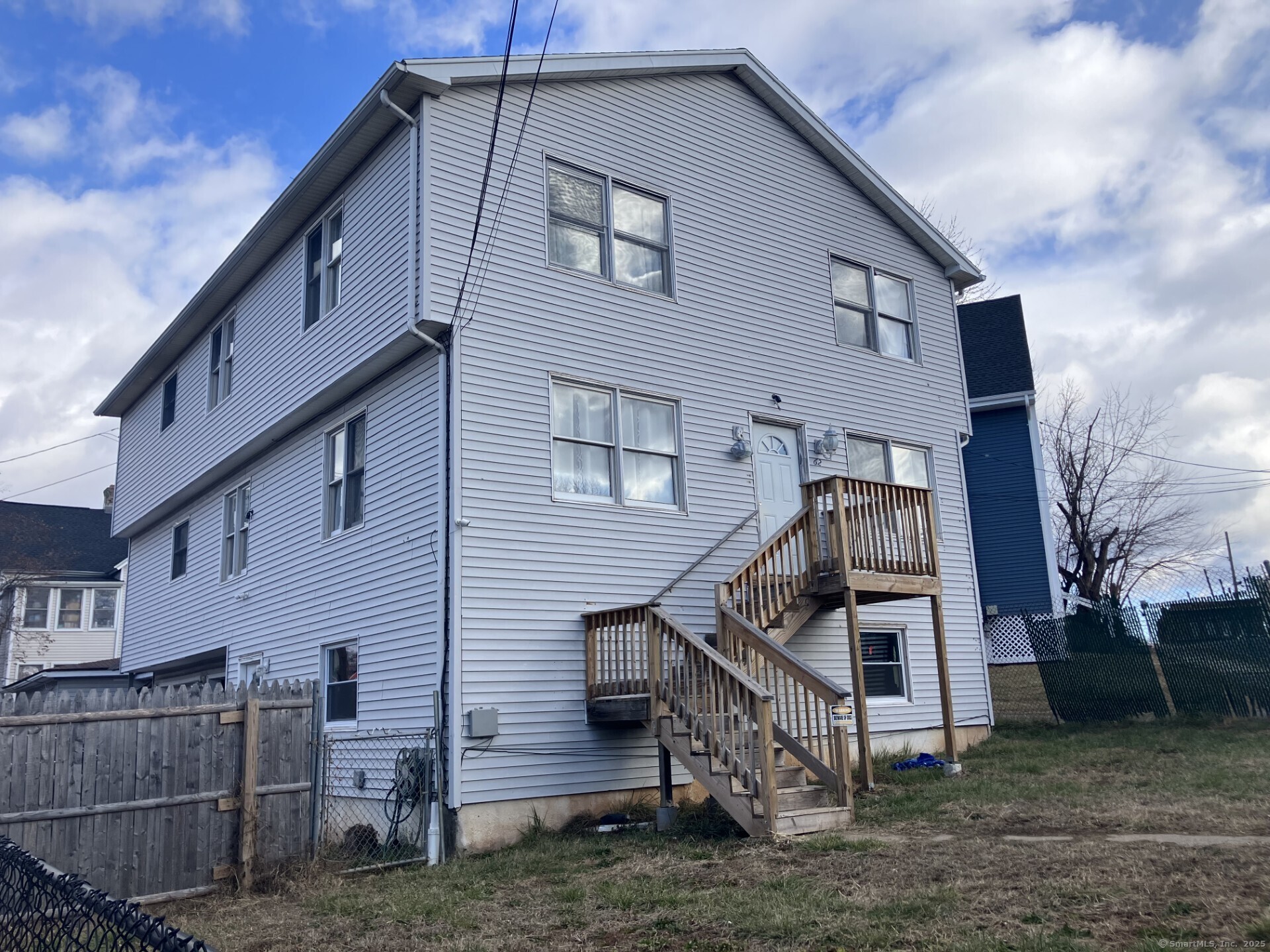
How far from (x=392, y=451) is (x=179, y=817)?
4.82 meters

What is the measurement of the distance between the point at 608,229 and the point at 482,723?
6.33 m

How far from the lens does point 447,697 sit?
34.2ft

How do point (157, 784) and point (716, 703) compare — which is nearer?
point (157, 784)

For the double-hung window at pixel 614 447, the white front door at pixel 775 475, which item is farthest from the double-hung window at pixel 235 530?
the white front door at pixel 775 475

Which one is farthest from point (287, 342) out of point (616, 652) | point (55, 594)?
point (55, 594)

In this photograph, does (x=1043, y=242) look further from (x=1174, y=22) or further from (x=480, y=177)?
(x=480, y=177)

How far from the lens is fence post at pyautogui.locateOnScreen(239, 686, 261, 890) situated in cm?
885

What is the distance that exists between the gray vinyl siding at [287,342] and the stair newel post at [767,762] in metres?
5.77

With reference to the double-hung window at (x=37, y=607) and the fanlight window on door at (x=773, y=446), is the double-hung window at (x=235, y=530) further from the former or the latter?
the double-hung window at (x=37, y=607)

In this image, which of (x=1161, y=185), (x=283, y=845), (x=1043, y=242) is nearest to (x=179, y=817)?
(x=283, y=845)

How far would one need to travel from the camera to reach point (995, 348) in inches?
1013

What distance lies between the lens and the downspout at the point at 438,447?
10.2 m

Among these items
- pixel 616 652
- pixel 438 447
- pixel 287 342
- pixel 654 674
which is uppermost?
pixel 287 342

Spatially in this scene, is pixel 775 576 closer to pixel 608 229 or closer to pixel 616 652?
pixel 616 652
